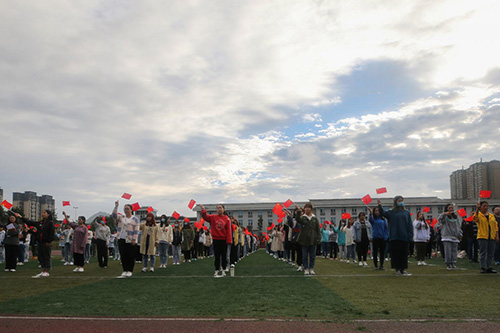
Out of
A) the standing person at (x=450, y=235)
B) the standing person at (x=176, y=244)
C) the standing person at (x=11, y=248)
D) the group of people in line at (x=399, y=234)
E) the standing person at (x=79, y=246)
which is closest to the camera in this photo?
the group of people in line at (x=399, y=234)

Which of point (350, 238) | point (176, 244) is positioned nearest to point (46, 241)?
point (176, 244)

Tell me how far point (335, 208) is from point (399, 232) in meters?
118

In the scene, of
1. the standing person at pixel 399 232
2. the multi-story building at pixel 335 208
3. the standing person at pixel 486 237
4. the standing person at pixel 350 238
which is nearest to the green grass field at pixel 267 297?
the standing person at pixel 399 232

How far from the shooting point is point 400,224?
13.1m

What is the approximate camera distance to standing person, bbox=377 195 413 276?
13078mm

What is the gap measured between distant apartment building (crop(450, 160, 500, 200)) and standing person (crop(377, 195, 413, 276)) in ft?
307

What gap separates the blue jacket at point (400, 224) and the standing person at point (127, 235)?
7630 millimetres

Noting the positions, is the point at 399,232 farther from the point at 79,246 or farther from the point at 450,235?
the point at 79,246

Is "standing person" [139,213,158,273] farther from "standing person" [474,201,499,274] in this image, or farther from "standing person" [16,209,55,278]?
"standing person" [474,201,499,274]

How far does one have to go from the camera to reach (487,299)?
8141mm

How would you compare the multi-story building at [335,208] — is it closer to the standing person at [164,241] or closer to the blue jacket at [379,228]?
the blue jacket at [379,228]

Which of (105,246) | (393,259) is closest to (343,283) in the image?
(393,259)

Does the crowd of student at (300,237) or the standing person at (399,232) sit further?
the crowd of student at (300,237)

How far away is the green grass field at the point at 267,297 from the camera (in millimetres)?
7070
